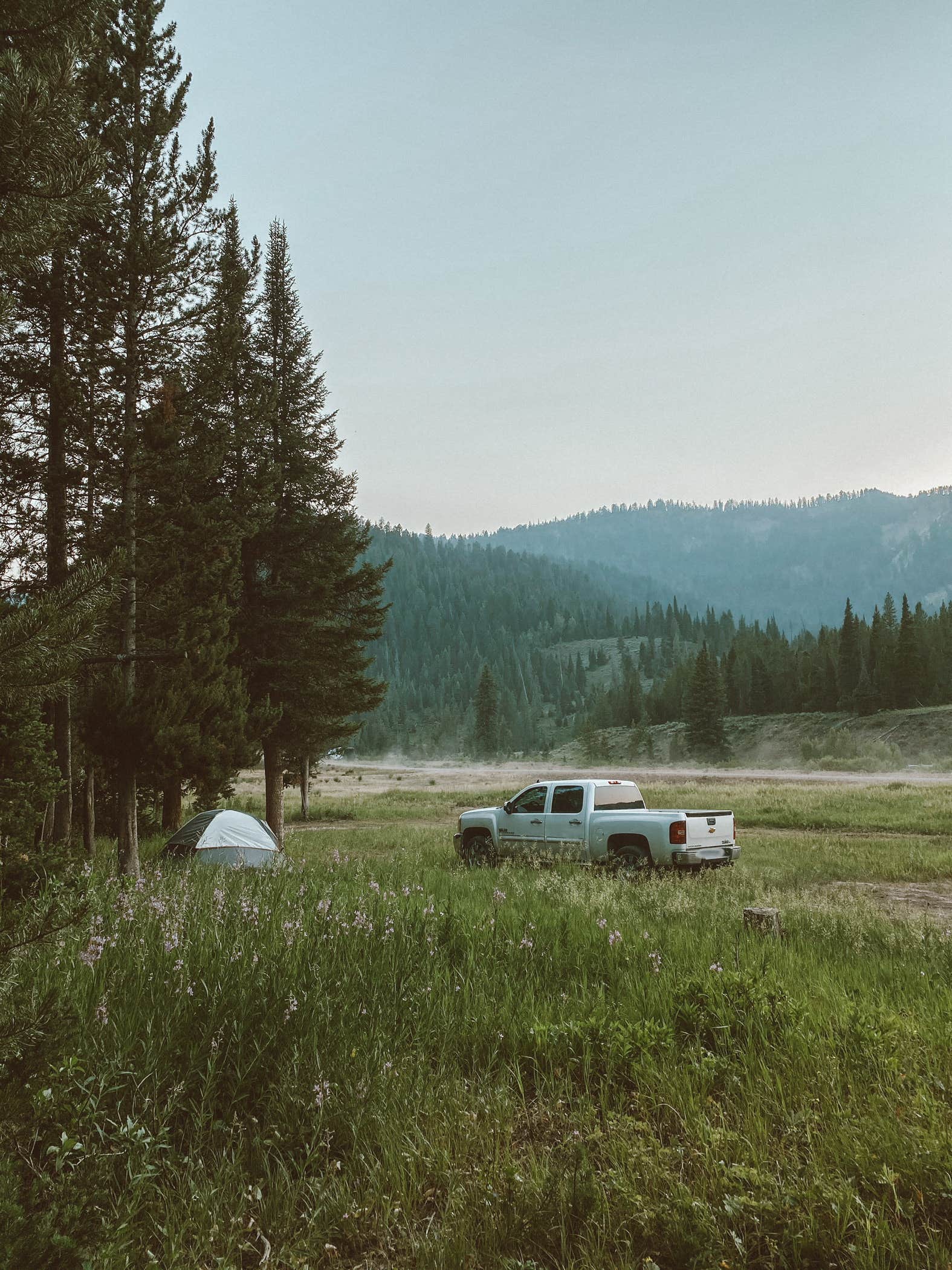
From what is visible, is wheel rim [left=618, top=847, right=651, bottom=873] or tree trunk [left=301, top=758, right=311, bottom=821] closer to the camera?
wheel rim [left=618, top=847, right=651, bottom=873]

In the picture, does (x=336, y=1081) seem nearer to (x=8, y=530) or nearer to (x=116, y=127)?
(x=8, y=530)

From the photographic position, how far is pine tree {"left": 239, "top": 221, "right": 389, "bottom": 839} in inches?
786

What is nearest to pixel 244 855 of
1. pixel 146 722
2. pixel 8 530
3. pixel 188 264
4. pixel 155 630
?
pixel 146 722

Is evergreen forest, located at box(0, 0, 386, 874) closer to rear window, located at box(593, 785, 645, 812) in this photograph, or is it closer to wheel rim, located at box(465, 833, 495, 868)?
wheel rim, located at box(465, 833, 495, 868)

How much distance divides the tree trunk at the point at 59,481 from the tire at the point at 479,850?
25.6 feet

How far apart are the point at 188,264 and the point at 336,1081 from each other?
44.6ft

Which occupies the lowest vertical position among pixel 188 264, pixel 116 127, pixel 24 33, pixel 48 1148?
pixel 48 1148

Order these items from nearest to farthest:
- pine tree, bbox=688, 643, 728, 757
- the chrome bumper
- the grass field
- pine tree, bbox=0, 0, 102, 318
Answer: pine tree, bbox=0, 0, 102, 318
the grass field
the chrome bumper
pine tree, bbox=688, 643, 728, 757

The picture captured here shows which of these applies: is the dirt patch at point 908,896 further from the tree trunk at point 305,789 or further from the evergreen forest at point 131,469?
the tree trunk at point 305,789

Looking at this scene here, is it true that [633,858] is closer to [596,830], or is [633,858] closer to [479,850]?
[596,830]

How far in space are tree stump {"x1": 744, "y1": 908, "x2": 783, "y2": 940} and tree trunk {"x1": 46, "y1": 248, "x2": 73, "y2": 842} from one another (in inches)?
379

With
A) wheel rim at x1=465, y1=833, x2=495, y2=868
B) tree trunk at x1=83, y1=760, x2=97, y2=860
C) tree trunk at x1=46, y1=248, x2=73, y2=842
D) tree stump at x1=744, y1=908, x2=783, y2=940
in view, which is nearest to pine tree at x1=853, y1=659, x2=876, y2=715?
wheel rim at x1=465, y1=833, x2=495, y2=868

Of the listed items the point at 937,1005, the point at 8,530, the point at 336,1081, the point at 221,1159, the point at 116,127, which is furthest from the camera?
the point at 116,127

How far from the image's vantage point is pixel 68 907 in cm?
586
